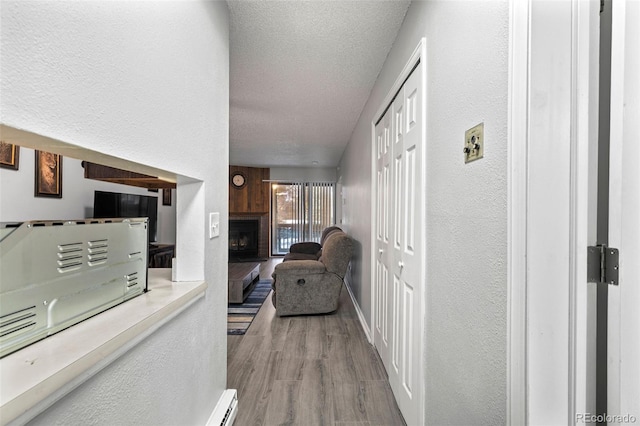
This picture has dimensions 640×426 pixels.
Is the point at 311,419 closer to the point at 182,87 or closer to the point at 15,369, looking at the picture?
the point at 15,369

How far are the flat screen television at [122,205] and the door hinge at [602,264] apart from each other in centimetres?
444

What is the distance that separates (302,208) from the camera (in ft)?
26.4

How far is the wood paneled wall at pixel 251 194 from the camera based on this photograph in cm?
765

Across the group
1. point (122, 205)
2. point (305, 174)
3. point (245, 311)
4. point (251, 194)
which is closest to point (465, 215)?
point (245, 311)

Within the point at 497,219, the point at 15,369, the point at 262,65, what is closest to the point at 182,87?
the point at 15,369

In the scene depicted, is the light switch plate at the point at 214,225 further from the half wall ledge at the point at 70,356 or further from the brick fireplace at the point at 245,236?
the brick fireplace at the point at 245,236

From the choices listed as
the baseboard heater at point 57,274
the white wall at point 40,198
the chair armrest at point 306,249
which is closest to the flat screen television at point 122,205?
the white wall at point 40,198

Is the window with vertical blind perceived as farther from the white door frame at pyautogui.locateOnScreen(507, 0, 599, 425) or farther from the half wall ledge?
the white door frame at pyautogui.locateOnScreen(507, 0, 599, 425)

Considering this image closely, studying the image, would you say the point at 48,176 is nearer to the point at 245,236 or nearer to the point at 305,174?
the point at 245,236

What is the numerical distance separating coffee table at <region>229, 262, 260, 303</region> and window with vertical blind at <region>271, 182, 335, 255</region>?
3.28m

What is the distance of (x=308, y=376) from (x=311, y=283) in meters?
1.28

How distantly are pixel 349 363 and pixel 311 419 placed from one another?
706 millimetres

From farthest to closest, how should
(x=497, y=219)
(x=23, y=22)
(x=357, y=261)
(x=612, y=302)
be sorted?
(x=357, y=261) → (x=497, y=219) → (x=612, y=302) → (x=23, y=22)

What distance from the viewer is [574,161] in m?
0.73
